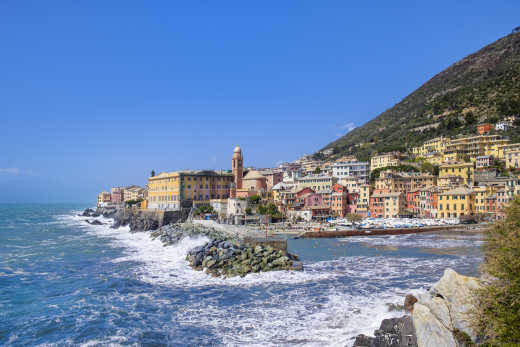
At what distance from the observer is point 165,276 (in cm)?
2797

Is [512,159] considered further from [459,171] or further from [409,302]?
[409,302]

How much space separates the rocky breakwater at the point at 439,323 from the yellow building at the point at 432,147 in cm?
8755

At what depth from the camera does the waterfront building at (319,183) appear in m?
86.0

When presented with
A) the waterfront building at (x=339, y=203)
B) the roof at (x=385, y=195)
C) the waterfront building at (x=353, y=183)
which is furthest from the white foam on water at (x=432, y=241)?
the waterfront building at (x=353, y=183)

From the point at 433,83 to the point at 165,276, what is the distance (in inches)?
7206

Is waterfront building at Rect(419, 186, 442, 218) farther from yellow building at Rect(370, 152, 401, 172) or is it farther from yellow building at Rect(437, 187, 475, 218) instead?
yellow building at Rect(370, 152, 401, 172)

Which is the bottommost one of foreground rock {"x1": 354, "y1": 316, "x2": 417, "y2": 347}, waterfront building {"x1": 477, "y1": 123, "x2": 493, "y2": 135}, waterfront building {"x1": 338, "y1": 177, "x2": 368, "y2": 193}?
foreground rock {"x1": 354, "y1": 316, "x2": 417, "y2": 347}

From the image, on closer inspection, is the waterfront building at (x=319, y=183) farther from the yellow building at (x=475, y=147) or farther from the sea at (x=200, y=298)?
the sea at (x=200, y=298)

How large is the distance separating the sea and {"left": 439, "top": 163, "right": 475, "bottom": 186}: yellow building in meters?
42.7

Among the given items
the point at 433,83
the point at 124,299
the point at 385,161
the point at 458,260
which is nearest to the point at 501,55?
the point at 433,83

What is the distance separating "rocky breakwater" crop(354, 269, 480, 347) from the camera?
11.9m

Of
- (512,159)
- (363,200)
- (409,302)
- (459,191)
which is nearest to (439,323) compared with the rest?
(409,302)

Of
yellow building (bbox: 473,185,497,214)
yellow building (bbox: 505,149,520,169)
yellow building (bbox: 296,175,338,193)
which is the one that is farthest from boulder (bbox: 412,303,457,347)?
yellow building (bbox: 505,149,520,169)

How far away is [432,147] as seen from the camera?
3883 inches
